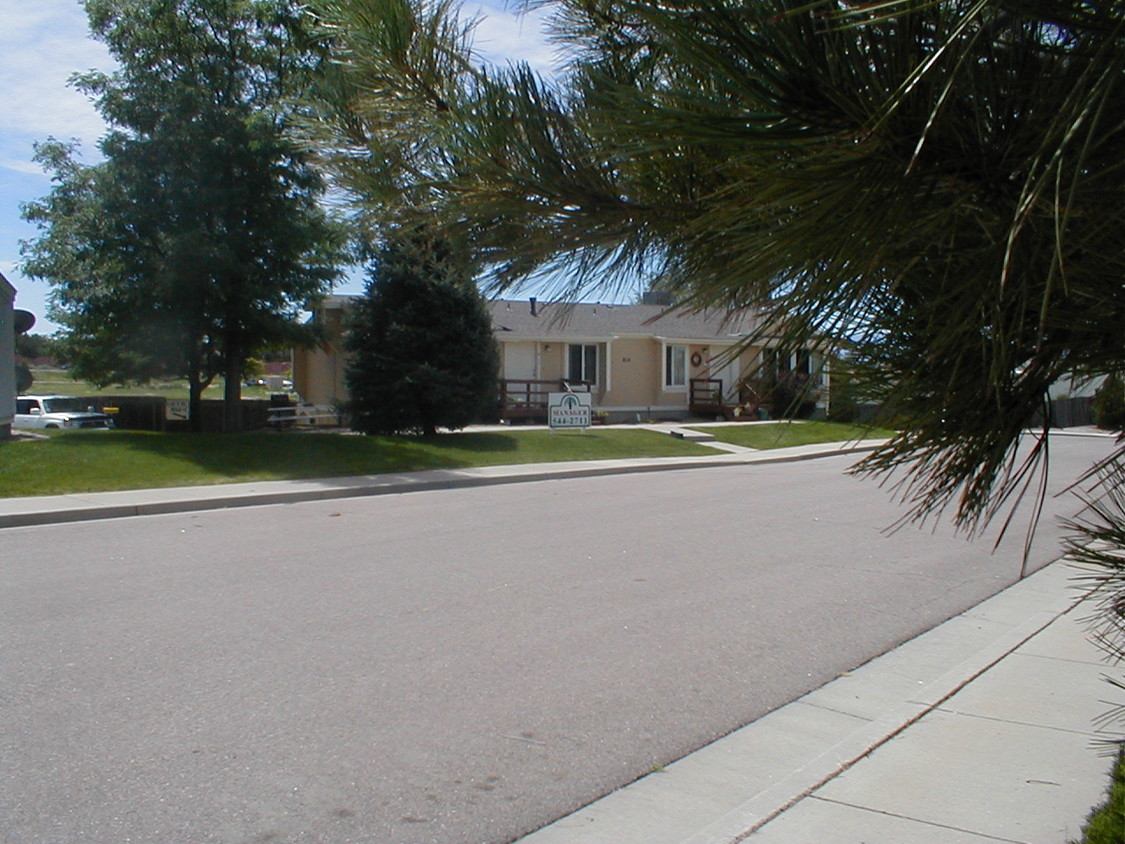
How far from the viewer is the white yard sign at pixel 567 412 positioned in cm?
2708

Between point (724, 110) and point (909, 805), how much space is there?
3.83 metres

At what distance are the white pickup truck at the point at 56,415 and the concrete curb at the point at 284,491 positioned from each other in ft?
50.8

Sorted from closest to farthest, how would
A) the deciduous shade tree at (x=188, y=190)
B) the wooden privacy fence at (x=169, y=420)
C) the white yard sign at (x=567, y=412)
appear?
the deciduous shade tree at (x=188, y=190) < the white yard sign at (x=567, y=412) < the wooden privacy fence at (x=169, y=420)

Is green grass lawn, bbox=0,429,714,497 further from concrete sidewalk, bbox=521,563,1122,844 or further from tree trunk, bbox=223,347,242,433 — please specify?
concrete sidewalk, bbox=521,563,1122,844

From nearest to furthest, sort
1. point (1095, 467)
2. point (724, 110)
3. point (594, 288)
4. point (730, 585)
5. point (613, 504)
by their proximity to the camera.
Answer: point (724, 110)
point (1095, 467)
point (594, 288)
point (730, 585)
point (613, 504)

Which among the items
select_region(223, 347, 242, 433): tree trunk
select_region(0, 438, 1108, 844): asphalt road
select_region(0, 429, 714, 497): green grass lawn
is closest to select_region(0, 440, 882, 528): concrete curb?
select_region(0, 429, 714, 497): green grass lawn

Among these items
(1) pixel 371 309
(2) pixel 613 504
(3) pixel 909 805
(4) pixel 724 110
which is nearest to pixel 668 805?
(3) pixel 909 805

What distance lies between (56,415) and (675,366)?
20833 millimetres

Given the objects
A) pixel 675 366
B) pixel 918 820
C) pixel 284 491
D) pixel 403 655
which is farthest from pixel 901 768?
pixel 675 366

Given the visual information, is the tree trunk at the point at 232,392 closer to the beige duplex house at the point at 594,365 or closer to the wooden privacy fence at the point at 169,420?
the wooden privacy fence at the point at 169,420

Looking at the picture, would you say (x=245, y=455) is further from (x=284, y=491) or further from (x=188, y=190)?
(x=188, y=190)

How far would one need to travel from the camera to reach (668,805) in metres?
4.86

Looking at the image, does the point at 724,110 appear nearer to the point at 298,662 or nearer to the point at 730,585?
the point at 298,662

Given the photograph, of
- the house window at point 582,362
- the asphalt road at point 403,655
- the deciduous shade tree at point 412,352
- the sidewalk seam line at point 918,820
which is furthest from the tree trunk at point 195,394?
the sidewalk seam line at point 918,820
